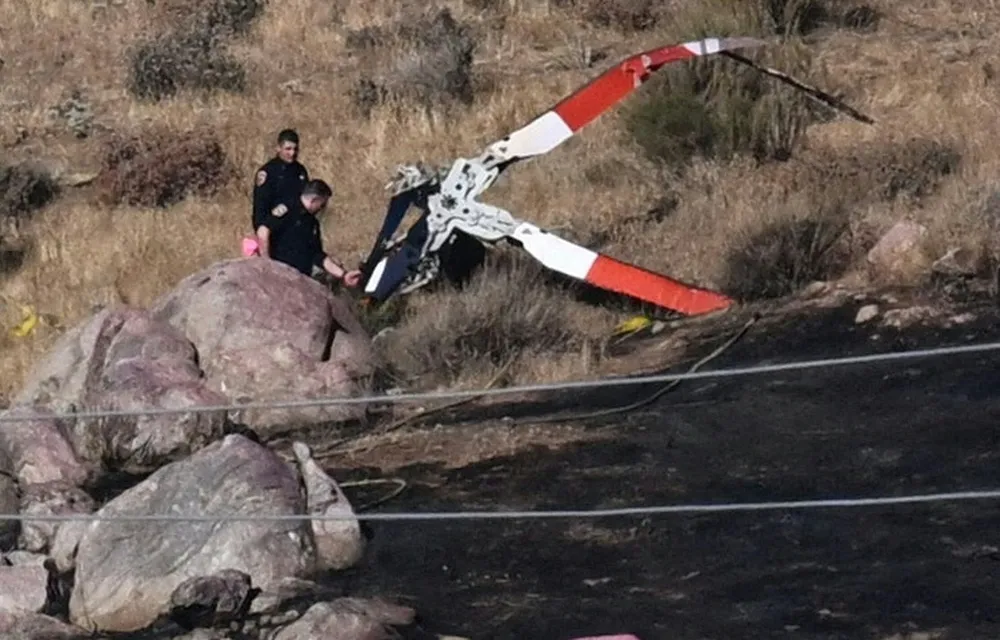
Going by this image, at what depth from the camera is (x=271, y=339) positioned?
43.1 ft

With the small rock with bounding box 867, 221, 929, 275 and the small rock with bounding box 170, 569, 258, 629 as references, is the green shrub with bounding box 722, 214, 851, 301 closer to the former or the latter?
the small rock with bounding box 867, 221, 929, 275

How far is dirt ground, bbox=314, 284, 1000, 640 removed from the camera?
8703mm

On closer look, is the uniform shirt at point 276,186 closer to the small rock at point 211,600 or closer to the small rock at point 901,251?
the small rock at point 901,251

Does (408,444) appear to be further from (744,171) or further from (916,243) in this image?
(744,171)

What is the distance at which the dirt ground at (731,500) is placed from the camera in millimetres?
8703

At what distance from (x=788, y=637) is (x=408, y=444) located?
397cm

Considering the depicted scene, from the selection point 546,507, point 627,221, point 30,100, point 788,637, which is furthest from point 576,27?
point 788,637

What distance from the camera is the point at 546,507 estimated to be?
1023 cm

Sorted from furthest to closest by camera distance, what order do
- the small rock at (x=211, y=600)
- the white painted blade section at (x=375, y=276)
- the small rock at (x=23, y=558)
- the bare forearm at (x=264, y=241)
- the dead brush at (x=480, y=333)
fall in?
the white painted blade section at (x=375, y=276) → the bare forearm at (x=264, y=241) → the dead brush at (x=480, y=333) → the small rock at (x=23, y=558) → the small rock at (x=211, y=600)

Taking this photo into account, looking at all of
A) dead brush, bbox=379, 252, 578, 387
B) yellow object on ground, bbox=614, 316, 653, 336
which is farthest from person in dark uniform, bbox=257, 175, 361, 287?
yellow object on ground, bbox=614, 316, 653, 336

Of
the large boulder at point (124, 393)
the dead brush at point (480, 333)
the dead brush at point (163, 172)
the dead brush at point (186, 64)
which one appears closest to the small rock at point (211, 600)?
the large boulder at point (124, 393)

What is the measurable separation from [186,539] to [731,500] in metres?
2.52

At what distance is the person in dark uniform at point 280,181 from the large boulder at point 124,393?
1.27 metres

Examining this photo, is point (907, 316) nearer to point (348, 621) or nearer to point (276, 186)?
point (276, 186)
